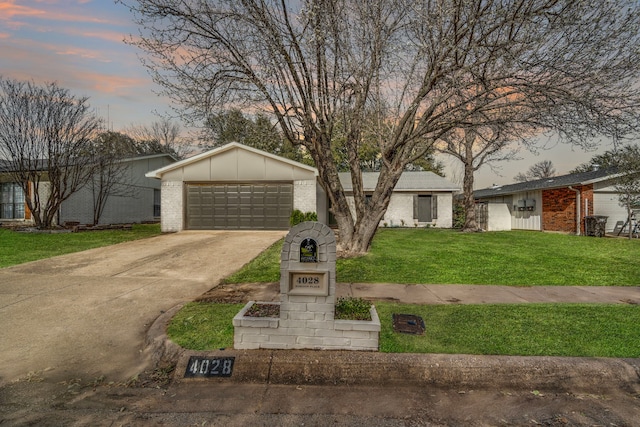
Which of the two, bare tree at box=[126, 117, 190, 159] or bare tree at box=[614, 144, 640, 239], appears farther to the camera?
bare tree at box=[126, 117, 190, 159]

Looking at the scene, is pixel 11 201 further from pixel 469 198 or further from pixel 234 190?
pixel 469 198

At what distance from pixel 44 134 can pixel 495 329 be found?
19.8m

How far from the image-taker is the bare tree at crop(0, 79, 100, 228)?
50.7 feet

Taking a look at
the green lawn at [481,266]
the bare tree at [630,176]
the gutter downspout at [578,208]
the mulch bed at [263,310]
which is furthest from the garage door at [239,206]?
the bare tree at [630,176]

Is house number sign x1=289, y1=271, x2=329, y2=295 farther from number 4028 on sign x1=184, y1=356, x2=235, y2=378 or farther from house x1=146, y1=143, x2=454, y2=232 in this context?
house x1=146, y1=143, x2=454, y2=232

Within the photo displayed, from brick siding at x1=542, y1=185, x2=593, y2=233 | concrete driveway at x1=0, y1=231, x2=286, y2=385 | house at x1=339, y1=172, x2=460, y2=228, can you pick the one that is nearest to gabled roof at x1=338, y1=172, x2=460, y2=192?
house at x1=339, y1=172, x2=460, y2=228

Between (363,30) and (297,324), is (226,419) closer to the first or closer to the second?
(297,324)

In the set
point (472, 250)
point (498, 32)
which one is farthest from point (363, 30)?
point (472, 250)

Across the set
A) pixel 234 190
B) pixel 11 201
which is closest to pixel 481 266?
pixel 234 190

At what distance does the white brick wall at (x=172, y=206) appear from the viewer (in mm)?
16344

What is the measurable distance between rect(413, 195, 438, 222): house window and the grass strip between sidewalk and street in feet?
53.2

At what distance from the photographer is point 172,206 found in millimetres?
16391

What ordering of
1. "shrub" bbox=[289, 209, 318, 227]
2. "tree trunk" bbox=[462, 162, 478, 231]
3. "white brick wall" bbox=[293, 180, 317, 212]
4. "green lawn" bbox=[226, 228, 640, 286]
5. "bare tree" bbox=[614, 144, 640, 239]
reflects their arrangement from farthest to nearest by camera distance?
"tree trunk" bbox=[462, 162, 478, 231]
"white brick wall" bbox=[293, 180, 317, 212]
"bare tree" bbox=[614, 144, 640, 239]
"shrub" bbox=[289, 209, 318, 227]
"green lawn" bbox=[226, 228, 640, 286]

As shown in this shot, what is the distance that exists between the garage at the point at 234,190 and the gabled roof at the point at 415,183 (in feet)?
19.9
